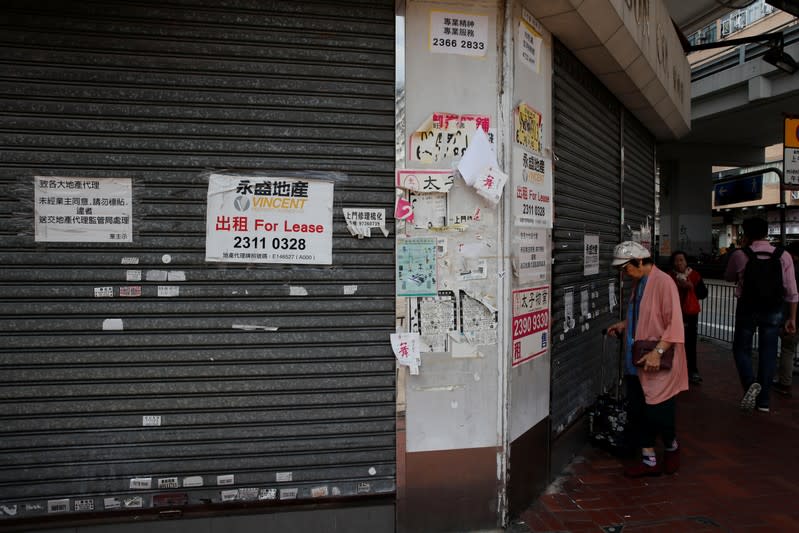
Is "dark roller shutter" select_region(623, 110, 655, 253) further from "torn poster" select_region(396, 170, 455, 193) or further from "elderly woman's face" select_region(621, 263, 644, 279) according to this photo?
"torn poster" select_region(396, 170, 455, 193)

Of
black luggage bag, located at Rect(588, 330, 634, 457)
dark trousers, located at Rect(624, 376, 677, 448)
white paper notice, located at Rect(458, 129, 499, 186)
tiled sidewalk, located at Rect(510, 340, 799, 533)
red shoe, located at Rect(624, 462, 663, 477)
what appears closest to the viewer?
white paper notice, located at Rect(458, 129, 499, 186)

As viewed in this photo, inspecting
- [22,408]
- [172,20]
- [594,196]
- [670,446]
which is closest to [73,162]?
[172,20]

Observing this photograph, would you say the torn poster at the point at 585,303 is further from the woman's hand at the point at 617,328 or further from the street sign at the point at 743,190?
the street sign at the point at 743,190

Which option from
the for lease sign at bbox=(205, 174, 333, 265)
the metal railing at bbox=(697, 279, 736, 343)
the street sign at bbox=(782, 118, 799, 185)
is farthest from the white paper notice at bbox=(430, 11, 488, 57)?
the metal railing at bbox=(697, 279, 736, 343)

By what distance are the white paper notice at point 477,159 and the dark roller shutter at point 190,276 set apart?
0.51m

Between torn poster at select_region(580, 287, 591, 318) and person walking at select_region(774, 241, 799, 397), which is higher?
torn poster at select_region(580, 287, 591, 318)

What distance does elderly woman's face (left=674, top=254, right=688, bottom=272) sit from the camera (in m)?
7.05

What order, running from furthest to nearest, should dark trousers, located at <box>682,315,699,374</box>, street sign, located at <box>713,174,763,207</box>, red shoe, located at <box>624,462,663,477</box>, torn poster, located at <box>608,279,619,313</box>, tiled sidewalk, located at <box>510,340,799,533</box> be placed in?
street sign, located at <box>713,174,763,207</box> < dark trousers, located at <box>682,315,699,374</box> < torn poster, located at <box>608,279,619,313</box> < red shoe, located at <box>624,462,663,477</box> < tiled sidewalk, located at <box>510,340,799,533</box>

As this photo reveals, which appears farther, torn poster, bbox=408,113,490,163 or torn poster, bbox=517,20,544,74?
torn poster, bbox=517,20,544,74

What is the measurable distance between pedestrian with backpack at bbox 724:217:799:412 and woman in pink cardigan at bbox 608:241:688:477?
2533 mm

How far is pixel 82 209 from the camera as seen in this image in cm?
321

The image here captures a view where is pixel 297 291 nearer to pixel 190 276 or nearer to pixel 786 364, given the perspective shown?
pixel 190 276

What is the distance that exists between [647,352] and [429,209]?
2.35 meters

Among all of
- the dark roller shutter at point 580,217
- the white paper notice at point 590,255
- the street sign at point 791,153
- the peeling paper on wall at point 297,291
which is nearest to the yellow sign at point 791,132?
the street sign at point 791,153
